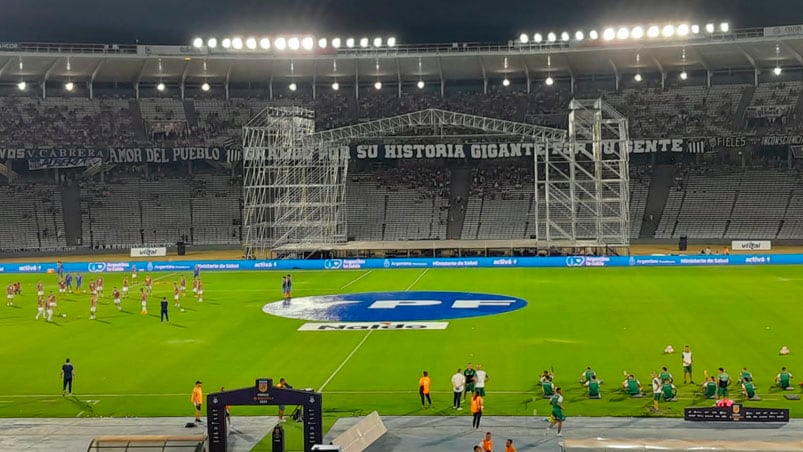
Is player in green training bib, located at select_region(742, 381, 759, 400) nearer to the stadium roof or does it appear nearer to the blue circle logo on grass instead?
the blue circle logo on grass

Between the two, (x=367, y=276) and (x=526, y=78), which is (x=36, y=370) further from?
(x=526, y=78)

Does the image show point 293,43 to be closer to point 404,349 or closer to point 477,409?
point 404,349

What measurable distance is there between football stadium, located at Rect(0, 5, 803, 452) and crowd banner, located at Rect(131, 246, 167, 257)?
20 cm

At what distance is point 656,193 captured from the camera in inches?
3147

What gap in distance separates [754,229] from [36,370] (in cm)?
6484

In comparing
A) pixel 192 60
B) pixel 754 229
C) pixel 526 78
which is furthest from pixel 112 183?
pixel 754 229

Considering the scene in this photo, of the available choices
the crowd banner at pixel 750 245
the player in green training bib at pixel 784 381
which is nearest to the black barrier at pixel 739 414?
the player in green training bib at pixel 784 381

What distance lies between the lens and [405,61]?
83438mm

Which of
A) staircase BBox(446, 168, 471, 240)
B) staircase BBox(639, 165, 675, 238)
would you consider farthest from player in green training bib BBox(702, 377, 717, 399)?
staircase BBox(639, 165, 675, 238)

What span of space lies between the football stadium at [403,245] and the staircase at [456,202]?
1.27ft

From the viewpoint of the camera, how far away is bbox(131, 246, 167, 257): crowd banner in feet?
237

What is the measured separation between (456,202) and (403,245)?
15638 millimetres

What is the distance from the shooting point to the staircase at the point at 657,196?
3031 inches

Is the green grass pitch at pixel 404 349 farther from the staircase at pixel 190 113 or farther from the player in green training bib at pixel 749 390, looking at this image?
the staircase at pixel 190 113
